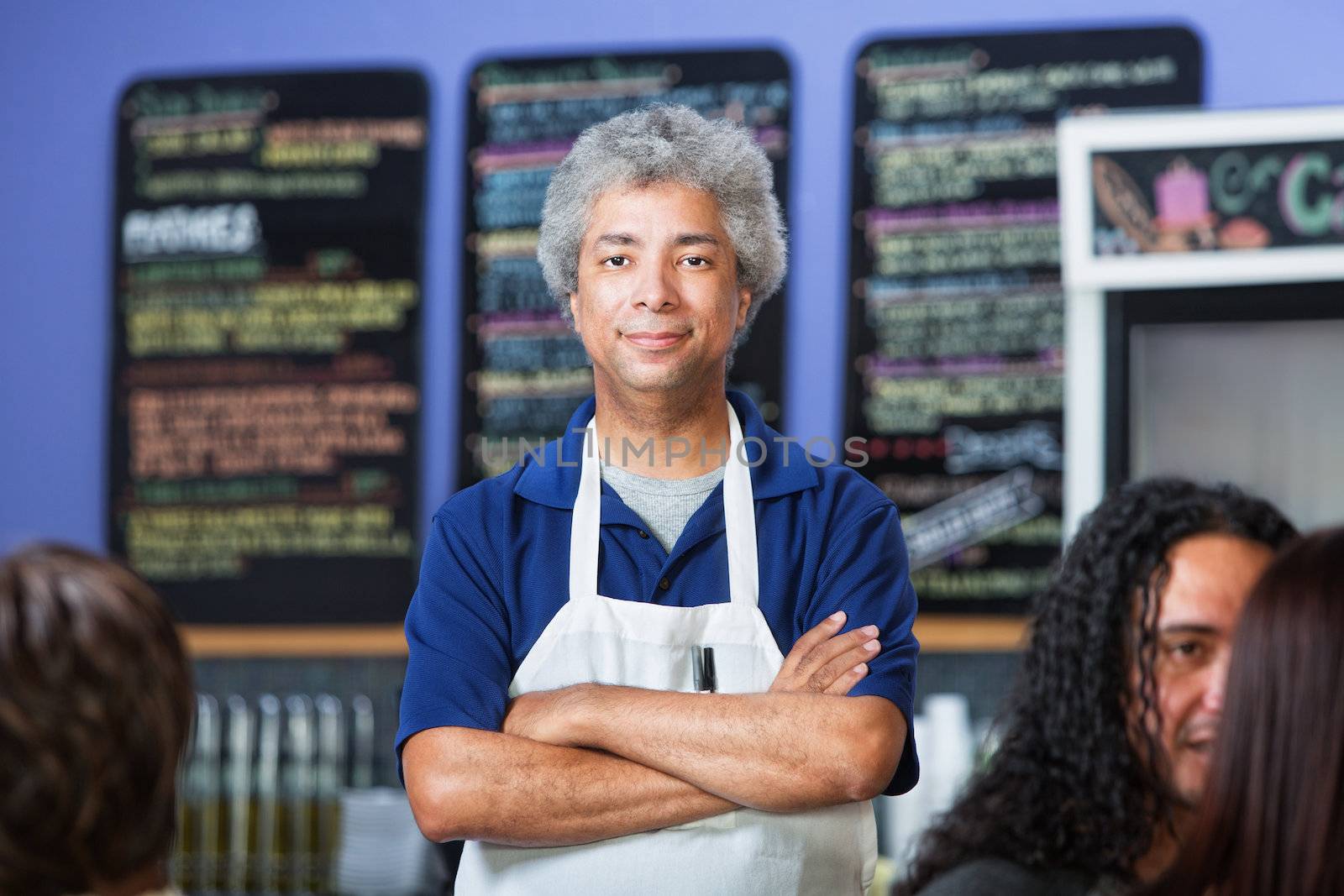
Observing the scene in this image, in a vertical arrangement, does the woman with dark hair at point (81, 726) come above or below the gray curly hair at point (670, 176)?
below

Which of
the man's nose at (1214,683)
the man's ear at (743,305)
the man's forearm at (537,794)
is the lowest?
the man's forearm at (537,794)

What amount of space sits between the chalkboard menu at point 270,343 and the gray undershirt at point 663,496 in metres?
1.81

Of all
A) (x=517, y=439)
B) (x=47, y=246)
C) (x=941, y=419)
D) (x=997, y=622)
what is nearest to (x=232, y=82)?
(x=47, y=246)

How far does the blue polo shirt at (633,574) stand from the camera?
Answer: 4.89 ft

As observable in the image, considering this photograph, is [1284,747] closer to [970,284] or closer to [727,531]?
[727,531]

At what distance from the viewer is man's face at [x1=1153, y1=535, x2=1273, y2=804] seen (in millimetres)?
1484

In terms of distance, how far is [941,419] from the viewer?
3150mm

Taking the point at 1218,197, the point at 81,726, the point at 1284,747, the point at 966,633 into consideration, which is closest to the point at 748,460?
the point at 1284,747

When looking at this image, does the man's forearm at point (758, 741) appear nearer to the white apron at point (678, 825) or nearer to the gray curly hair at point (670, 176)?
the white apron at point (678, 825)

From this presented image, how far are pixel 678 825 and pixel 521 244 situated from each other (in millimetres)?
2064

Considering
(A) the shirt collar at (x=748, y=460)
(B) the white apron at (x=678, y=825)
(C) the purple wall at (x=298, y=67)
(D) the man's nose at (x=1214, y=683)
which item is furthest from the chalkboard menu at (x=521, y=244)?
(D) the man's nose at (x=1214, y=683)

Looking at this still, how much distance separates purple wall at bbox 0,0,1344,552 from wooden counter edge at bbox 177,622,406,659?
318mm

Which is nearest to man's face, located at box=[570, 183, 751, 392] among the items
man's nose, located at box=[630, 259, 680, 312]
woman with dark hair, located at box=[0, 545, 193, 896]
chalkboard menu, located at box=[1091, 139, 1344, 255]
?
man's nose, located at box=[630, 259, 680, 312]

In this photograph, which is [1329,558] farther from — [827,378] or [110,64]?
[110,64]
